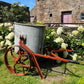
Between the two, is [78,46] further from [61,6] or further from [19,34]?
[61,6]

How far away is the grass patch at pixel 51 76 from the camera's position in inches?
91.9

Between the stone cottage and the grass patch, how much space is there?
8.10 meters

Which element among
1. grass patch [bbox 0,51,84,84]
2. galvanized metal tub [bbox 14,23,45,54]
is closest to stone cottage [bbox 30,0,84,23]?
grass patch [bbox 0,51,84,84]

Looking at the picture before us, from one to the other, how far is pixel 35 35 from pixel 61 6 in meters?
9.14

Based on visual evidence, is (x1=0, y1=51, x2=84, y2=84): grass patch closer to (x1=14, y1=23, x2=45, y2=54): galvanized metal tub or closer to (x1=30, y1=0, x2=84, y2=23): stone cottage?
(x1=14, y1=23, x2=45, y2=54): galvanized metal tub

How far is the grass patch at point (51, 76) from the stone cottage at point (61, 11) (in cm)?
810

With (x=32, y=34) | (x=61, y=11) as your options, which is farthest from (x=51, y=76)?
(x=61, y=11)

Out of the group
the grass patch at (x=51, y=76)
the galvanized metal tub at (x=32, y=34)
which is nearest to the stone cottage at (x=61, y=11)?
the grass patch at (x=51, y=76)

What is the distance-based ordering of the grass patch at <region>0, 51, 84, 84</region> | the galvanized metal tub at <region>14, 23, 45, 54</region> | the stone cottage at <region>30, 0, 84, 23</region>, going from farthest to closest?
1. the stone cottage at <region>30, 0, 84, 23</region>
2. the galvanized metal tub at <region>14, 23, 45, 54</region>
3. the grass patch at <region>0, 51, 84, 84</region>

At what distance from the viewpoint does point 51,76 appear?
2562 millimetres

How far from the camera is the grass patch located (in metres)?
2.33

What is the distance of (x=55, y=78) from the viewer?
2482 mm

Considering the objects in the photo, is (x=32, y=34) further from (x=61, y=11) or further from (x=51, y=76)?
(x=61, y=11)

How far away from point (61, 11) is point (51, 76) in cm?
931
